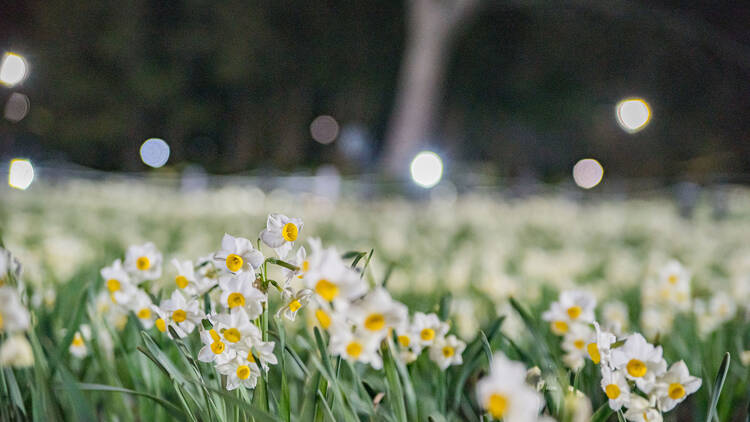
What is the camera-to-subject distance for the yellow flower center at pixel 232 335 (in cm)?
80

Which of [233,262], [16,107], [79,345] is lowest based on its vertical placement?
[79,345]

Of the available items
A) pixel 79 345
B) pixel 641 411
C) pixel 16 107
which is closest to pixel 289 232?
pixel 641 411

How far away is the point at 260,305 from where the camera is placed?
0.82 meters

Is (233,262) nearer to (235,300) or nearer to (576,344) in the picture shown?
(235,300)

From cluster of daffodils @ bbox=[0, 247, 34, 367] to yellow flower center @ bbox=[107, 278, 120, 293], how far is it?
15 centimetres

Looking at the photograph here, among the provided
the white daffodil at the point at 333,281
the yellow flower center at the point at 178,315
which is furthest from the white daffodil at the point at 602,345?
the yellow flower center at the point at 178,315

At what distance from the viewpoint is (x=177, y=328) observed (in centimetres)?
90

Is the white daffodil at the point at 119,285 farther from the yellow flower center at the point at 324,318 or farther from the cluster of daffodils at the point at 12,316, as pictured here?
the yellow flower center at the point at 324,318

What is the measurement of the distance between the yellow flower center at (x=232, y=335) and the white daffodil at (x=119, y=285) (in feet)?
1.24

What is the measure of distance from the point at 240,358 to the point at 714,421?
2.47 ft

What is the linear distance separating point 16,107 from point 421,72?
69.6 ft

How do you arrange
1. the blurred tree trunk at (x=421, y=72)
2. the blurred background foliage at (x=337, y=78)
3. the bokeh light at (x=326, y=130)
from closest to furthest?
the blurred tree trunk at (x=421, y=72), the blurred background foliage at (x=337, y=78), the bokeh light at (x=326, y=130)

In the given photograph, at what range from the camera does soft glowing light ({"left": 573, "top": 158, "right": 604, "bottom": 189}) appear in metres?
29.6

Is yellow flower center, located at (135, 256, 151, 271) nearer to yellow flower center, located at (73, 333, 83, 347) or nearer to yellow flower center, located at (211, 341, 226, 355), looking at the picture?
yellow flower center, located at (73, 333, 83, 347)
